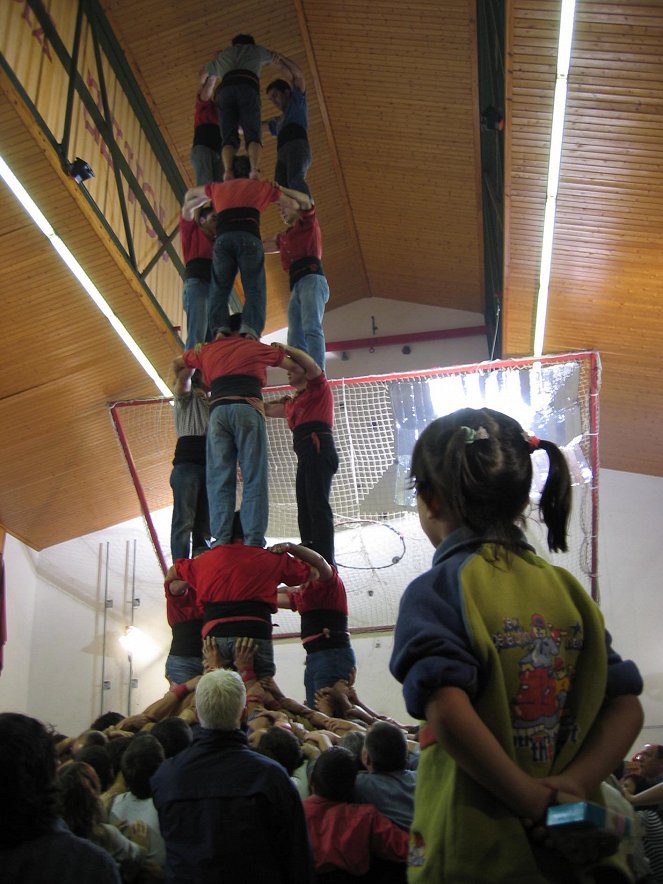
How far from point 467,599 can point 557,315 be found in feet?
28.7

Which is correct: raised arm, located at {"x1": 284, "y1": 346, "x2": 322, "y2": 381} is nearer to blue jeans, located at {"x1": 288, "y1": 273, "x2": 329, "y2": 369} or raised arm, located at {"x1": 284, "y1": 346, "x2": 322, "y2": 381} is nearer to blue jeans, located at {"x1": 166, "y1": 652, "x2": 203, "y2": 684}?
blue jeans, located at {"x1": 288, "y1": 273, "x2": 329, "y2": 369}

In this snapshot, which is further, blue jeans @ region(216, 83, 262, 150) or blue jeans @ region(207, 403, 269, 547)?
blue jeans @ region(216, 83, 262, 150)

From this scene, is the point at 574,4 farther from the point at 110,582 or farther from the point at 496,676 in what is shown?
the point at 110,582

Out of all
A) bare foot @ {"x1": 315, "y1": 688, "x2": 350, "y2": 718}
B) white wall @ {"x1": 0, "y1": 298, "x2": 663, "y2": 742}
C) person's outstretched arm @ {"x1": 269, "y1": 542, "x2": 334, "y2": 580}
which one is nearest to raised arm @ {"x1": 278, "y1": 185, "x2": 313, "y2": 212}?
person's outstretched arm @ {"x1": 269, "y1": 542, "x2": 334, "y2": 580}

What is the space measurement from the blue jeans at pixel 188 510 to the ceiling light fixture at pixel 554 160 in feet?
12.7

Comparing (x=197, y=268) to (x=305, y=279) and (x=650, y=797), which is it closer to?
(x=305, y=279)

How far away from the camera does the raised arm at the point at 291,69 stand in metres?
7.00

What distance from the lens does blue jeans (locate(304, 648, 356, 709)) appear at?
5.71m

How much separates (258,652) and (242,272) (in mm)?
2523

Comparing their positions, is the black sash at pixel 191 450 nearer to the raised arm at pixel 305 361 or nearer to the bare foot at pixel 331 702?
the raised arm at pixel 305 361

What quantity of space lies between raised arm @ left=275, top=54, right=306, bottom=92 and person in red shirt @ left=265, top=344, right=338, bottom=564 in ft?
8.29

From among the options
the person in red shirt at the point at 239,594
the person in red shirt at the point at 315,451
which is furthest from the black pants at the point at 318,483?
the person in red shirt at the point at 239,594

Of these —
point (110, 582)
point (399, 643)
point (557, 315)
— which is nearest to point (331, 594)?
point (399, 643)

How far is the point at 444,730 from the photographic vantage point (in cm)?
129
